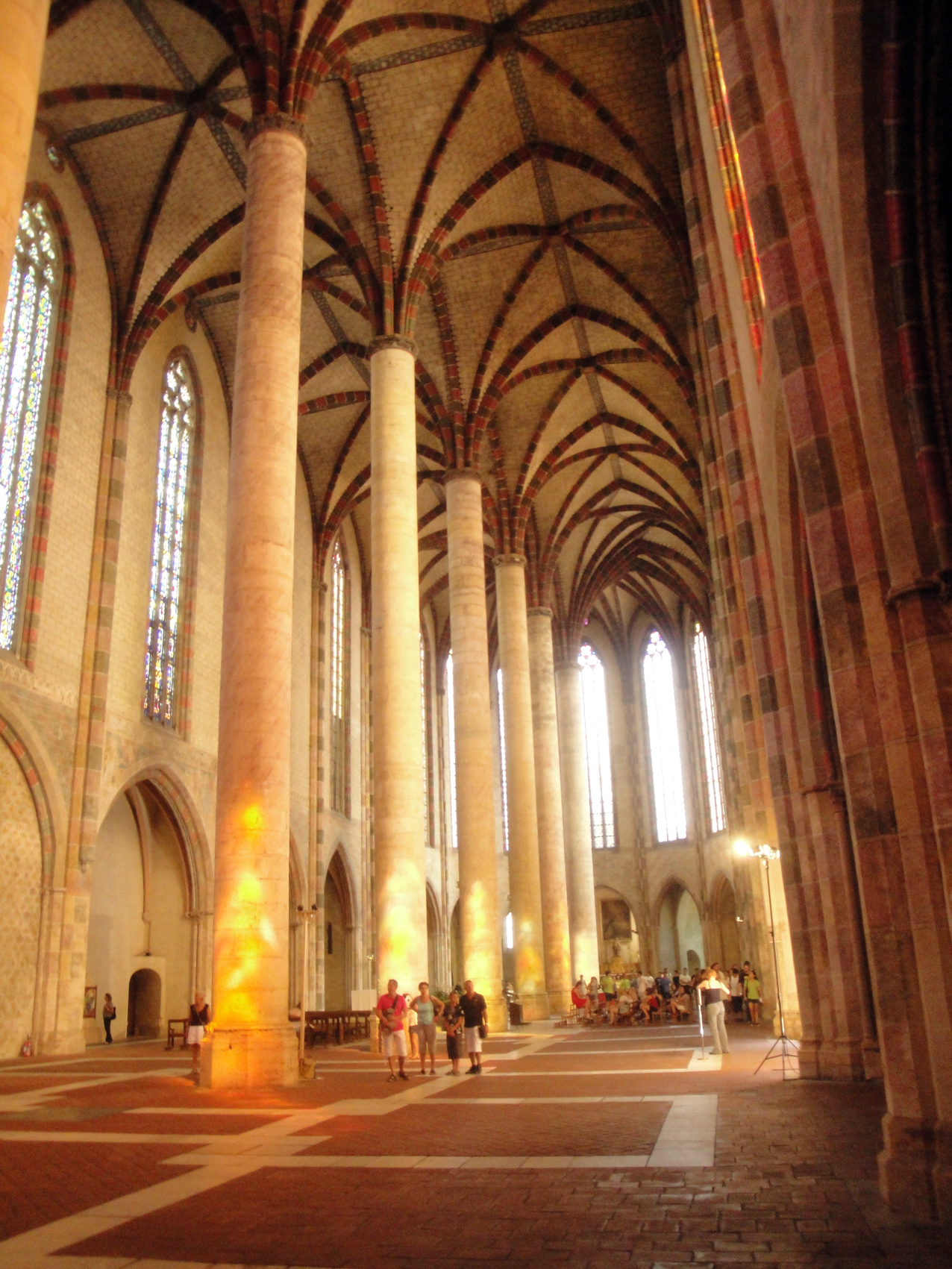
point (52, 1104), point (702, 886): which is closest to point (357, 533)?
point (702, 886)

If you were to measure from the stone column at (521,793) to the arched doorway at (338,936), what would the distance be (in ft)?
20.9

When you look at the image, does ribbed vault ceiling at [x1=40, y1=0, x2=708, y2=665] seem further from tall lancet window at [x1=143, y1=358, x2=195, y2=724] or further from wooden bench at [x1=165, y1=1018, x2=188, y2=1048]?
wooden bench at [x1=165, y1=1018, x2=188, y2=1048]

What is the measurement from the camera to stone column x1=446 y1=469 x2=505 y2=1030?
21.1 m

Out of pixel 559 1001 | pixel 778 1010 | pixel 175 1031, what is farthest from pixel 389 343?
pixel 559 1001

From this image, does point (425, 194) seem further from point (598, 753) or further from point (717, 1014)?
point (598, 753)

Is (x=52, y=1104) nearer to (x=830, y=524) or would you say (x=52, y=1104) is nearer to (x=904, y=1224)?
(x=904, y=1224)

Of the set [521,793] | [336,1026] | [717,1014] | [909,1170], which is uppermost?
[521,793]

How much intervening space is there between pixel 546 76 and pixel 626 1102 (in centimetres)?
1756

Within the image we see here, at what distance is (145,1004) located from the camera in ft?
73.2

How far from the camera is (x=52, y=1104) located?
1025 centimetres

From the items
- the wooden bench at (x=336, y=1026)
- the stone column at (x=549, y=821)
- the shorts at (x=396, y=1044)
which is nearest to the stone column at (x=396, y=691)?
the shorts at (x=396, y=1044)

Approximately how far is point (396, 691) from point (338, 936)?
16695mm

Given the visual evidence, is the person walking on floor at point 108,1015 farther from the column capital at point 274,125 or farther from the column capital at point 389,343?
the column capital at point 274,125

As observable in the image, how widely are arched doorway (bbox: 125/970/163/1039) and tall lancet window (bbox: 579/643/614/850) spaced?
24.5 m
